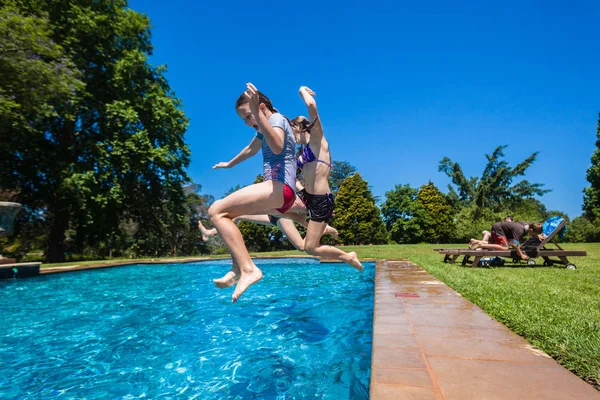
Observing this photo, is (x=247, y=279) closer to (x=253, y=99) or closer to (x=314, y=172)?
(x=314, y=172)

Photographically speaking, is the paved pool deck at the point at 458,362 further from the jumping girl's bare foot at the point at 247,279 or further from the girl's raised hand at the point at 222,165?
the girl's raised hand at the point at 222,165

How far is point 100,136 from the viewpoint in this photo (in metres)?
18.9

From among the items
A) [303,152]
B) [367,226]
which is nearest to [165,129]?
[303,152]

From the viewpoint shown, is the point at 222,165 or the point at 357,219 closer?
the point at 222,165

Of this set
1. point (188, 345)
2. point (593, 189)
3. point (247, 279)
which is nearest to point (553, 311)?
point (247, 279)

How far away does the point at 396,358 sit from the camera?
2383 millimetres

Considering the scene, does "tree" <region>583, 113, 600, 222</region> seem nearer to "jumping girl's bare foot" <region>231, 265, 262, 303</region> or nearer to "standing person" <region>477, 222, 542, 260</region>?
"standing person" <region>477, 222, 542, 260</region>

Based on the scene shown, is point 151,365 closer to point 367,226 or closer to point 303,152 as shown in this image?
point 303,152

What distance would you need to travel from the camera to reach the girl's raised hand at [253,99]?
2.52 metres

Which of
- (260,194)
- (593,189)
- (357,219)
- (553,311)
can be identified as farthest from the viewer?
(357,219)

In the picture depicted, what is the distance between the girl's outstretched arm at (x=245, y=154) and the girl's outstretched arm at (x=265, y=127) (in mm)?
798

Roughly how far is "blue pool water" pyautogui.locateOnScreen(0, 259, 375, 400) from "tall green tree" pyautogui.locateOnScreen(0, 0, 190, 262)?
11.1 meters

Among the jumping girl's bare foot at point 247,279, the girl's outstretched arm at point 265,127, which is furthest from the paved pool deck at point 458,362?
the girl's outstretched arm at point 265,127

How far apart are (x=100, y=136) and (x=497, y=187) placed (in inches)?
1717
